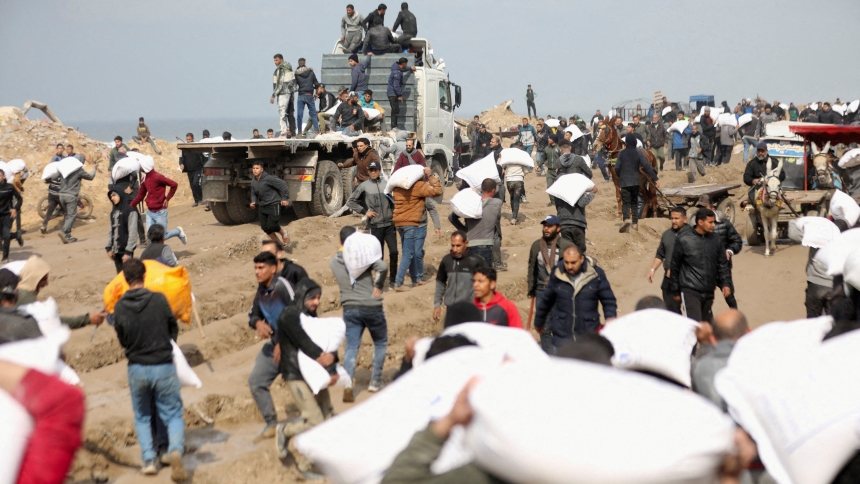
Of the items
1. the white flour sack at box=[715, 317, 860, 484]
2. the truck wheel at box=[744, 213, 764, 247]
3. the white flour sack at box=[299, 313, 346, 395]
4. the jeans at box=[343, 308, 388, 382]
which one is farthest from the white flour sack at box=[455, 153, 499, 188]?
the white flour sack at box=[715, 317, 860, 484]

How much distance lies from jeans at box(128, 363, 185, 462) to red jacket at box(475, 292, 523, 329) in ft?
7.44

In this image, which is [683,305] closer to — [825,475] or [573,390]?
[825,475]

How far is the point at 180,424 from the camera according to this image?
6109 millimetres

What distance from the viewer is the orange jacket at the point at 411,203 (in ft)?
34.2

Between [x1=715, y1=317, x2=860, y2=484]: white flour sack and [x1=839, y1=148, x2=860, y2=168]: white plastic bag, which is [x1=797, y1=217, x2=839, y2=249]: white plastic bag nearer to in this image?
[x1=715, y1=317, x2=860, y2=484]: white flour sack

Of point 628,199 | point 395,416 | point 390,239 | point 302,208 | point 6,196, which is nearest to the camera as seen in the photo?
point 395,416

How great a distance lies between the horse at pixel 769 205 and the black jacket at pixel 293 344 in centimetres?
896

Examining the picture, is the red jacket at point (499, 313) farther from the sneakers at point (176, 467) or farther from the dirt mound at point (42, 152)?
the dirt mound at point (42, 152)

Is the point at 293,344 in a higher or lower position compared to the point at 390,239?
lower

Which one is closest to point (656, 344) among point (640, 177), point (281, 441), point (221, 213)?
point (281, 441)

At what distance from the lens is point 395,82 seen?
16.5m

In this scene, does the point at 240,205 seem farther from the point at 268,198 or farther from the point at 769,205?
the point at 769,205

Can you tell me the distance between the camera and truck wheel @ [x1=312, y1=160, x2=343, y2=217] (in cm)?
1489

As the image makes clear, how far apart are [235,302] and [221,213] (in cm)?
527
